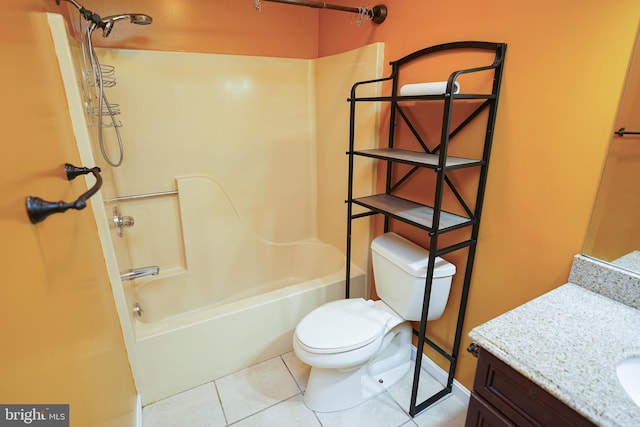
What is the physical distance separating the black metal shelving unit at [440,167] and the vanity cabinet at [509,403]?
472 millimetres

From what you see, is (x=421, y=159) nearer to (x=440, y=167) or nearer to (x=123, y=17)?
(x=440, y=167)

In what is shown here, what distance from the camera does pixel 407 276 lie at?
1.52 meters

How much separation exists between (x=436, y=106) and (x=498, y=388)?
3.85 ft

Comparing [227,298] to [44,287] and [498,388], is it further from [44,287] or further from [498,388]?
[498,388]

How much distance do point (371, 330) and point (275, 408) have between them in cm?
65

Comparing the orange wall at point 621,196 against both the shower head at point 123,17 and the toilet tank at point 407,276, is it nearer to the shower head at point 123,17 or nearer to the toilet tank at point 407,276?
the toilet tank at point 407,276

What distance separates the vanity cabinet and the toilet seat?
580mm

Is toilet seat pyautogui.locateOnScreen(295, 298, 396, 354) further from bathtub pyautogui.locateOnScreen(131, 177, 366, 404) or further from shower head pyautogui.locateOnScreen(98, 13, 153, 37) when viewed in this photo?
shower head pyautogui.locateOnScreen(98, 13, 153, 37)

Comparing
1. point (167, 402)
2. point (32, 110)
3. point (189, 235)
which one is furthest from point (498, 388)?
point (189, 235)

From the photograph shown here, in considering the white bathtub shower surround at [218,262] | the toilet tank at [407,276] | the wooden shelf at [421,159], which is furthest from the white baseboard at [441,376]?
the wooden shelf at [421,159]

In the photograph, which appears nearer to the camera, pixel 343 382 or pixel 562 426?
pixel 562 426

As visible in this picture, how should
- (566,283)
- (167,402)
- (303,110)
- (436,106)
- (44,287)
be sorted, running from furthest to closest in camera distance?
(303,110)
(167,402)
(436,106)
(566,283)
(44,287)

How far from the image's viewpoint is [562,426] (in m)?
0.75

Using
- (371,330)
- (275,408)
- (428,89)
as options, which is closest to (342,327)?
(371,330)
